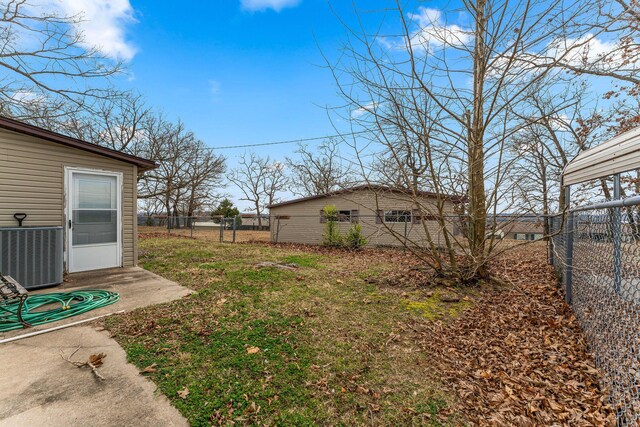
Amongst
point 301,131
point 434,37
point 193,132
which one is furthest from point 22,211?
point 193,132

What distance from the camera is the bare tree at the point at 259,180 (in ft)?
97.1

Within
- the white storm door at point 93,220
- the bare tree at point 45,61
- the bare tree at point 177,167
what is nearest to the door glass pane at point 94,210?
the white storm door at point 93,220

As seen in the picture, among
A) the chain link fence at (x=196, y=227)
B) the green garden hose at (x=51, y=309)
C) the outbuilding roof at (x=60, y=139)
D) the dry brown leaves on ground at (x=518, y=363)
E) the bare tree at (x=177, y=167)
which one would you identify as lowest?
the dry brown leaves on ground at (x=518, y=363)

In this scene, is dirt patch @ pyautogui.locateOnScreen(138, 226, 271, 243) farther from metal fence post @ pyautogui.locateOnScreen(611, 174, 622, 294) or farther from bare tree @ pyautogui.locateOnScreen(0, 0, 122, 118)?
metal fence post @ pyautogui.locateOnScreen(611, 174, 622, 294)

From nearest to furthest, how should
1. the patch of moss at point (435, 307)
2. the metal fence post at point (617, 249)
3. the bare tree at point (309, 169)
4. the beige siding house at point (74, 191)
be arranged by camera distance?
the metal fence post at point (617, 249) < the patch of moss at point (435, 307) < the beige siding house at point (74, 191) < the bare tree at point (309, 169)

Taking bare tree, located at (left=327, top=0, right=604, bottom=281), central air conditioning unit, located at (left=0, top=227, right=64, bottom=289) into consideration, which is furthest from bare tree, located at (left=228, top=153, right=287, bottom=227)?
bare tree, located at (left=327, top=0, right=604, bottom=281)

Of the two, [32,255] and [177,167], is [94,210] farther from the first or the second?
[177,167]

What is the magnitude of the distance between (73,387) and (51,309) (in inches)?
82.6

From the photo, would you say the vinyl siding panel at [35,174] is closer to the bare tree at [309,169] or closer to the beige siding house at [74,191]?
the beige siding house at [74,191]

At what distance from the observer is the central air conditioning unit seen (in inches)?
153

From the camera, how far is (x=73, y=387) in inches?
77.4

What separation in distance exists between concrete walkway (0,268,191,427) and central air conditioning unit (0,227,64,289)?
1763 millimetres

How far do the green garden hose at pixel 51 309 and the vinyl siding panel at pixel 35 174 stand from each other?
1703 mm

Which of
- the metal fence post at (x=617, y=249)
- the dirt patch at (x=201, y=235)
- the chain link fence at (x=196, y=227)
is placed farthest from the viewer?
the chain link fence at (x=196, y=227)
